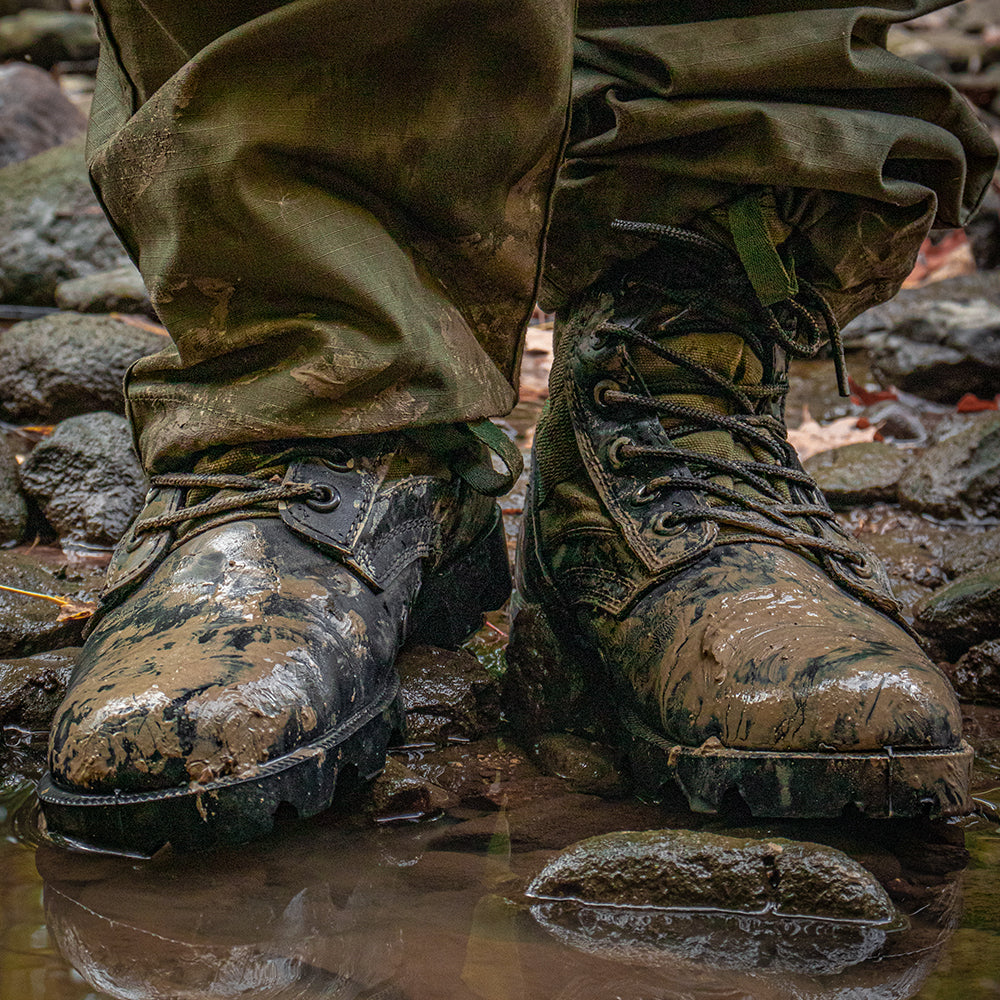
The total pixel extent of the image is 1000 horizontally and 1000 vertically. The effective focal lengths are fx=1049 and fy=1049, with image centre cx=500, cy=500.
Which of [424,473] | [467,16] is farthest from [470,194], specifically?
[424,473]

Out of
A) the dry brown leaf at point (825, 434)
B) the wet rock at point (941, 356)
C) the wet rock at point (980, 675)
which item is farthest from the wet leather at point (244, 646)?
the wet rock at point (941, 356)

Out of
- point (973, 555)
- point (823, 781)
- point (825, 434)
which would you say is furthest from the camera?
point (825, 434)

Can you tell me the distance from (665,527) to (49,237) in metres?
4.55

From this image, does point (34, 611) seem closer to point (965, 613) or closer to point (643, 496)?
point (643, 496)

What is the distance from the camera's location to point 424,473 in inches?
59.7

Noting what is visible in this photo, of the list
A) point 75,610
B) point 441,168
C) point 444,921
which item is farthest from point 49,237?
point 444,921

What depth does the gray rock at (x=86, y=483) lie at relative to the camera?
8.32ft

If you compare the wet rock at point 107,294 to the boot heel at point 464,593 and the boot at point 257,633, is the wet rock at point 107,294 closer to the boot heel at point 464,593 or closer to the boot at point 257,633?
the boot heel at point 464,593

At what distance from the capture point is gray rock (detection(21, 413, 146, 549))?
8.32 feet

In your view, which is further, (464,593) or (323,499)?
(464,593)

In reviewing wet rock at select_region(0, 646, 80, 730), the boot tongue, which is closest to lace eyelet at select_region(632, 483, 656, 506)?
the boot tongue

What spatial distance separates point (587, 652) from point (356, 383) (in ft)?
1.75

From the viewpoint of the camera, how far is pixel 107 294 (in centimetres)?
429

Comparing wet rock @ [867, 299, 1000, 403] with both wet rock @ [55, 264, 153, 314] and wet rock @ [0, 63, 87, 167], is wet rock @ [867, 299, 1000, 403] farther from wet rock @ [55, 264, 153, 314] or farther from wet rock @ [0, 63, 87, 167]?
wet rock @ [0, 63, 87, 167]
